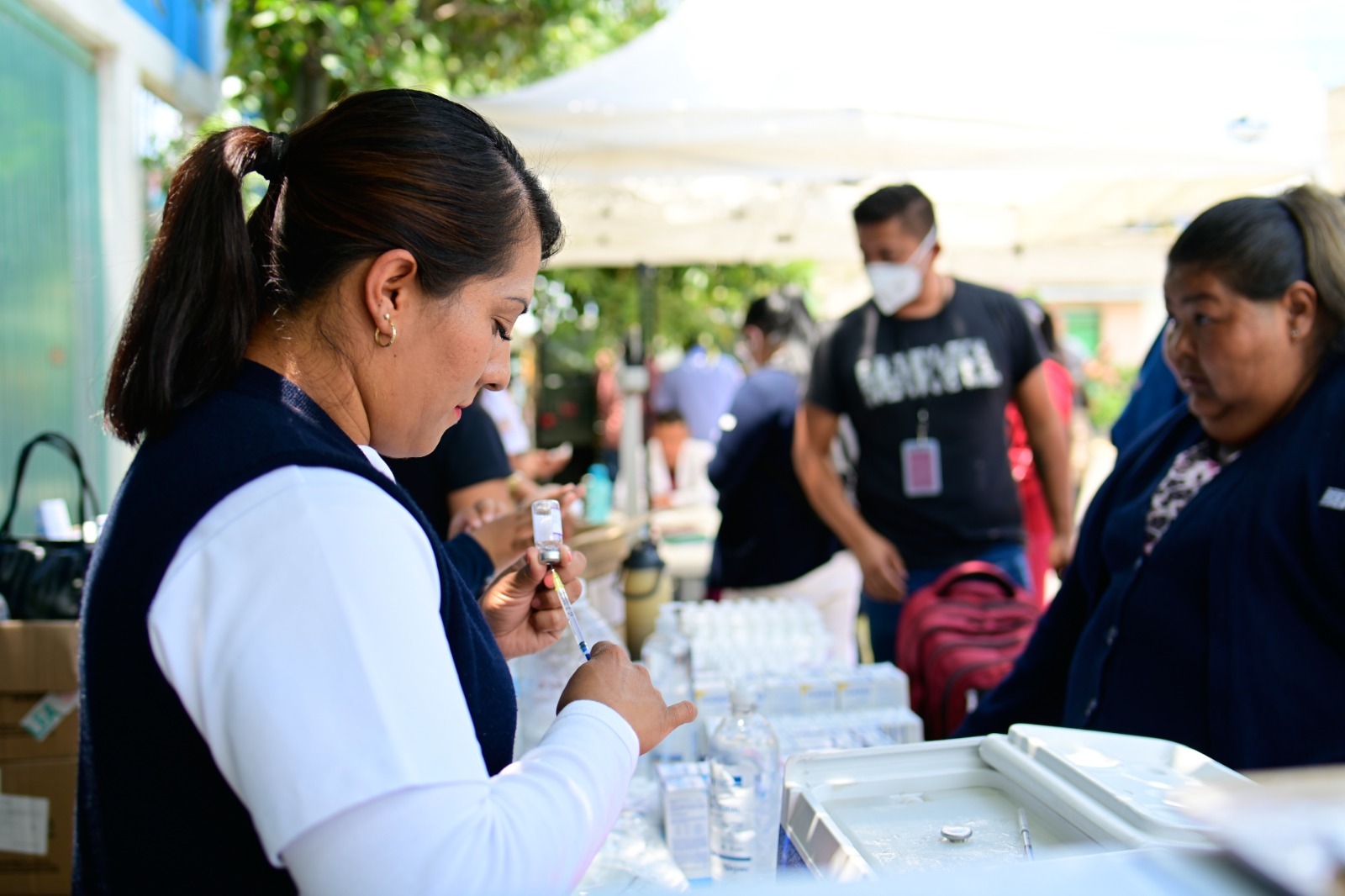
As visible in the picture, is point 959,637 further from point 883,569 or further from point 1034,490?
point 1034,490

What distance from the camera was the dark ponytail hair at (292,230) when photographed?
962 millimetres

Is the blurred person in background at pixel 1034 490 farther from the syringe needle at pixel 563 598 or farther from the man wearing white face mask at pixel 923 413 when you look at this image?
the syringe needle at pixel 563 598

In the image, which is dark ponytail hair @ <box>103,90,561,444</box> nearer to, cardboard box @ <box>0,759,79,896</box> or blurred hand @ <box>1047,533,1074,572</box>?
cardboard box @ <box>0,759,79,896</box>

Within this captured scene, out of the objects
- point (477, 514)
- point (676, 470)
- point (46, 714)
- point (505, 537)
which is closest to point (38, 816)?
point (46, 714)

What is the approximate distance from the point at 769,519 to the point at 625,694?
2746 millimetres

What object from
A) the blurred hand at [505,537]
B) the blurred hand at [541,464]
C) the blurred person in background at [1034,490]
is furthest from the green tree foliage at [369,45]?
the blurred person in background at [1034,490]

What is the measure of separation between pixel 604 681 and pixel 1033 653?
1416 mm

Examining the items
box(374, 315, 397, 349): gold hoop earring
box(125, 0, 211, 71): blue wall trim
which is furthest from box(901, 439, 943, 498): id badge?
box(125, 0, 211, 71): blue wall trim

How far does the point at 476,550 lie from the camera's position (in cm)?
205

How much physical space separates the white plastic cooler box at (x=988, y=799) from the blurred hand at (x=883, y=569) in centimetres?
195

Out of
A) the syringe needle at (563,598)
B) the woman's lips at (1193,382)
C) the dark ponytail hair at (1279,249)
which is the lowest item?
the syringe needle at (563,598)

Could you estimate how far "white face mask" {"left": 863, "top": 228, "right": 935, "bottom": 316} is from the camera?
3.33 meters

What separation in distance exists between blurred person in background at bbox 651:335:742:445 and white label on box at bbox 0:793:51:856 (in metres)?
6.11

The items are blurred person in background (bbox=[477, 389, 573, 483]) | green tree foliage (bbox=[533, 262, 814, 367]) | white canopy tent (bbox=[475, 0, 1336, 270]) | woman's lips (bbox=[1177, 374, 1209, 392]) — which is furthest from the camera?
green tree foliage (bbox=[533, 262, 814, 367])
